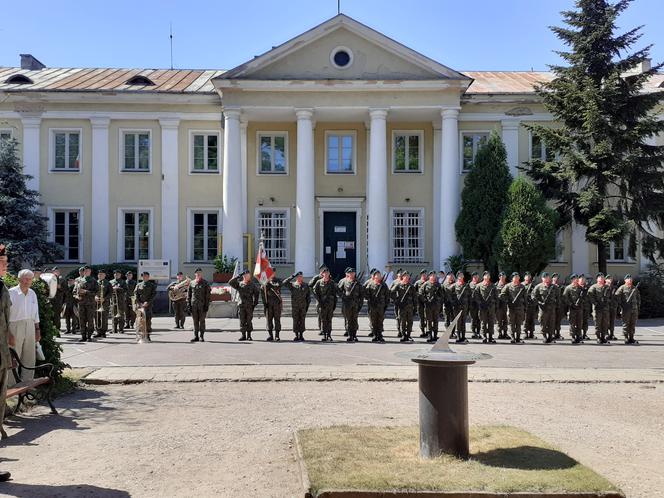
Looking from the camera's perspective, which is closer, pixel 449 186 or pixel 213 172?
pixel 449 186

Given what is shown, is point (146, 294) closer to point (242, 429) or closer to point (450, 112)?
point (242, 429)

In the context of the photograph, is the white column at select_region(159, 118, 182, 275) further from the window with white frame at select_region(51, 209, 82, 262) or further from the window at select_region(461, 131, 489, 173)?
the window at select_region(461, 131, 489, 173)

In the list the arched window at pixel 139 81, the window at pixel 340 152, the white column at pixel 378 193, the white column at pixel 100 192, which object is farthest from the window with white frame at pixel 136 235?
the white column at pixel 378 193

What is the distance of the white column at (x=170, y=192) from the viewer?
94.7 feet

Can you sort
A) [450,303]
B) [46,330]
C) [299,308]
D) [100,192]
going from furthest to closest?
[100,192]
[450,303]
[299,308]
[46,330]

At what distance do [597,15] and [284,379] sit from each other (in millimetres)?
20717

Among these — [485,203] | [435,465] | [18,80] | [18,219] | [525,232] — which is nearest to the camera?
[435,465]

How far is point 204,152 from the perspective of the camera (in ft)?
95.9

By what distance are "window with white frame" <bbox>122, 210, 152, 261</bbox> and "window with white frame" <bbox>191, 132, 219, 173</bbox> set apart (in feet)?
9.76

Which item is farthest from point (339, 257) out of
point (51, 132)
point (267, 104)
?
point (51, 132)

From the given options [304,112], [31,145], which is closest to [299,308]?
[304,112]

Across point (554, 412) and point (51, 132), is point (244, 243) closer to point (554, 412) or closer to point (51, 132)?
point (51, 132)

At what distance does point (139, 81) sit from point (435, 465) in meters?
27.3

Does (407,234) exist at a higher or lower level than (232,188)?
lower
